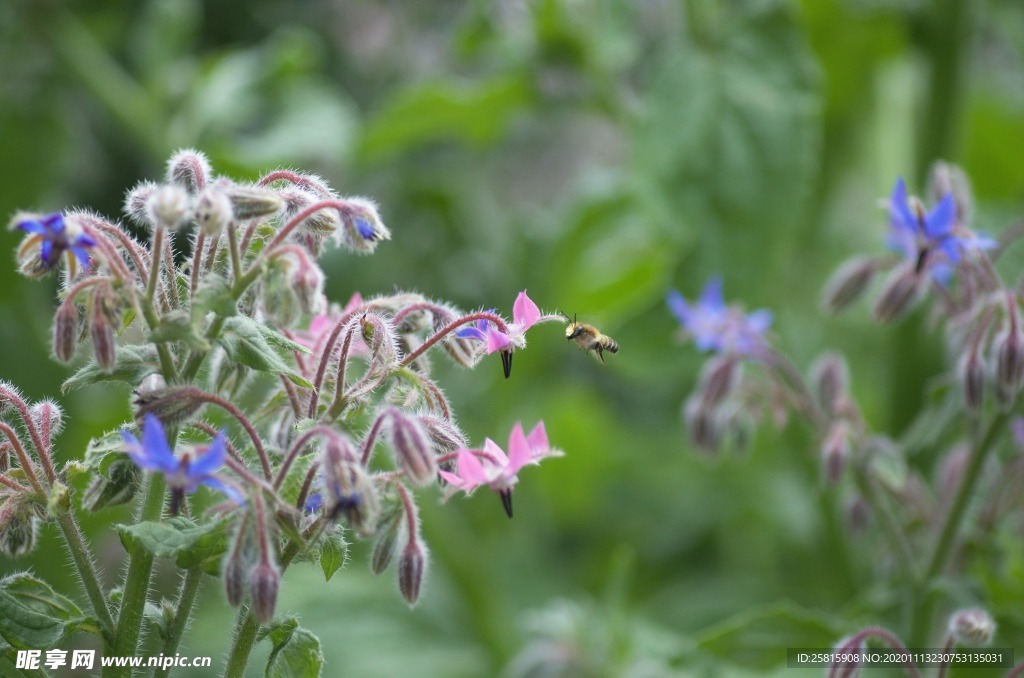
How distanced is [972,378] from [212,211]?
688 mm

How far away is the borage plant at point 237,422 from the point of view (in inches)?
26.7

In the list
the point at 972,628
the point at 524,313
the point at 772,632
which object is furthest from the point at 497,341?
the point at 772,632

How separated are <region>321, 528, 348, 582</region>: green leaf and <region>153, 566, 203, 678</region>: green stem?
0.27 feet

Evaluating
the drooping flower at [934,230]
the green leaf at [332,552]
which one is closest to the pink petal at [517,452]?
the green leaf at [332,552]

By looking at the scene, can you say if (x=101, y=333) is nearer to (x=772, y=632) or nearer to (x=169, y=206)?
(x=169, y=206)

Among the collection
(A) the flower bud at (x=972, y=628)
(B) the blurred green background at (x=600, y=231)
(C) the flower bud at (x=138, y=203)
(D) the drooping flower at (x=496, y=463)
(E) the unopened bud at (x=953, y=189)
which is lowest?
(A) the flower bud at (x=972, y=628)

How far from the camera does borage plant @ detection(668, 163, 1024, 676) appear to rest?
1010mm

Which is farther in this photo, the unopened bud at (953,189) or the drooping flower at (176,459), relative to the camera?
the unopened bud at (953,189)

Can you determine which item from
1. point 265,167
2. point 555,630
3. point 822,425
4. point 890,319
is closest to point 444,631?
point 555,630

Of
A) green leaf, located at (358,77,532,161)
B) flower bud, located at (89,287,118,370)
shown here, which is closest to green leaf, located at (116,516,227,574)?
flower bud, located at (89,287,118,370)

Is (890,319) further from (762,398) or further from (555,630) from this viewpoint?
(555,630)

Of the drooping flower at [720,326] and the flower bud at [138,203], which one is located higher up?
the drooping flower at [720,326]

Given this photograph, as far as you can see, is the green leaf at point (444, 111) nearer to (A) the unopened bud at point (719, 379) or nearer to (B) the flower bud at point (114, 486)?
(A) the unopened bud at point (719, 379)

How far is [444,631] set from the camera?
6.69ft
